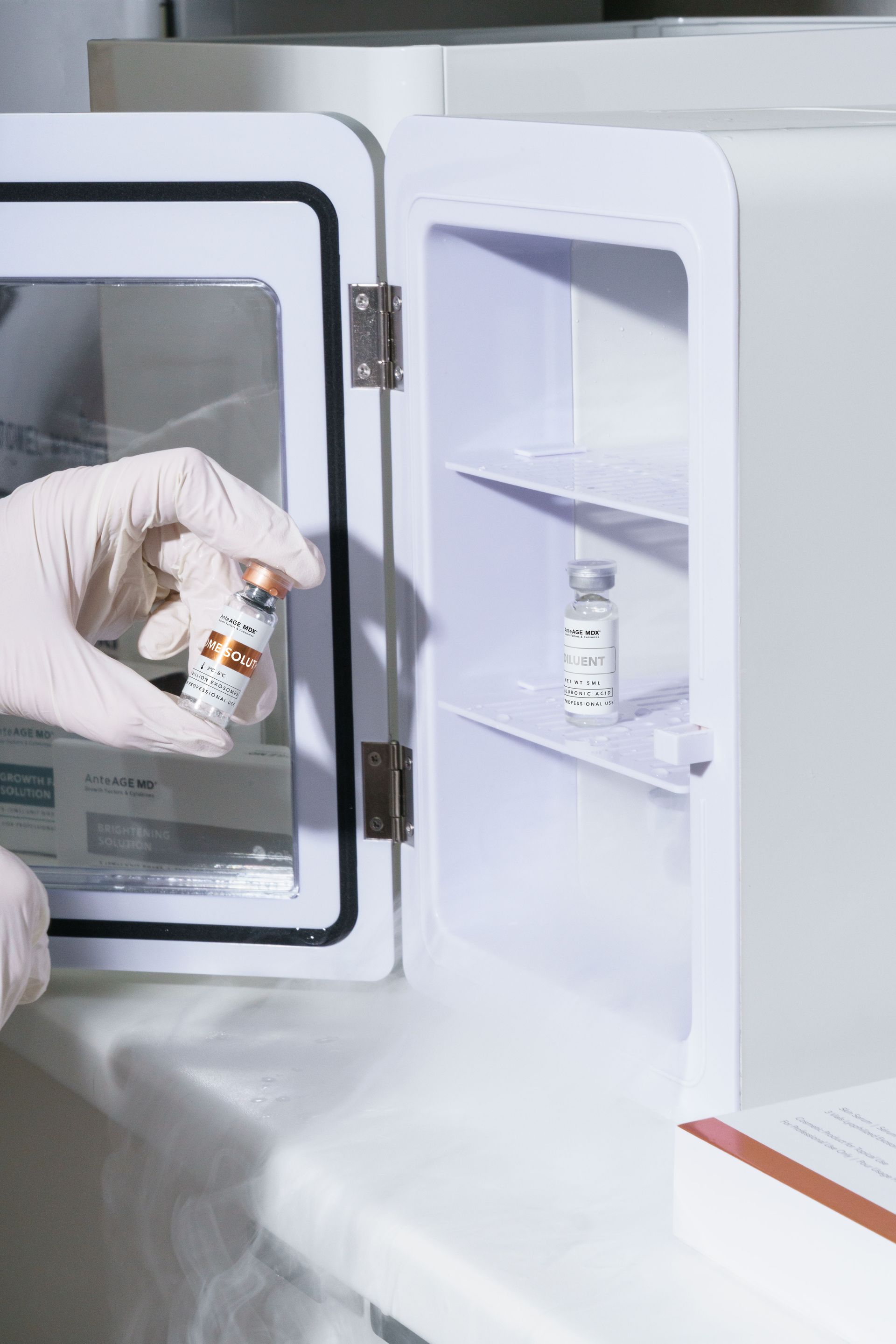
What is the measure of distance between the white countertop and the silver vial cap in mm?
398

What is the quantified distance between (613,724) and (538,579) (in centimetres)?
21

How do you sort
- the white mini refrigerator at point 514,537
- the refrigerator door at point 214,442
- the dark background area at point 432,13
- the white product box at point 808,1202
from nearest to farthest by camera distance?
the white product box at point 808,1202
the white mini refrigerator at point 514,537
the refrigerator door at point 214,442
the dark background area at point 432,13

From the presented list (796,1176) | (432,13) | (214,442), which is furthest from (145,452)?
(432,13)

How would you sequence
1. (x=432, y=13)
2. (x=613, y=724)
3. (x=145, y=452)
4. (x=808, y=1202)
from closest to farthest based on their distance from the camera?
(x=808, y=1202)
(x=613, y=724)
(x=145, y=452)
(x=432, y=13)

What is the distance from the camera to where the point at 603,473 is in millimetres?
1314

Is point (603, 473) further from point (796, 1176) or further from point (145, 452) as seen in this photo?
point (796, 1176)

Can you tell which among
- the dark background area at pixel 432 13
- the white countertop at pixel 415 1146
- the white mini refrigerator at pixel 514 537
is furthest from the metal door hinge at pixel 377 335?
the dark background area at pixel 432 13

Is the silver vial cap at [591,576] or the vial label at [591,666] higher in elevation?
the silver vial cap at [591,576]

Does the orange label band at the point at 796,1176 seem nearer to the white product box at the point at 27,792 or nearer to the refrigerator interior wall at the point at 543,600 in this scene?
the refrigerator interior wall at the point at 543,600

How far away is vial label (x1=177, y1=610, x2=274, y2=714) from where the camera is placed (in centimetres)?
117

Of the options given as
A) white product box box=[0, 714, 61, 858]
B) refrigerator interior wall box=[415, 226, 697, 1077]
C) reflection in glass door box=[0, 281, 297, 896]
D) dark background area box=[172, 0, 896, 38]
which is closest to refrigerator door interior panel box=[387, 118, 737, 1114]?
refrigerator interior wall box=[415, 226, 697, 1077]

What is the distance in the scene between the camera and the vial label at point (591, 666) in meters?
1.25

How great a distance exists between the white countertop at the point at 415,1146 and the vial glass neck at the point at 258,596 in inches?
16.6

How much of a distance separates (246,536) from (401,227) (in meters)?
0.31
